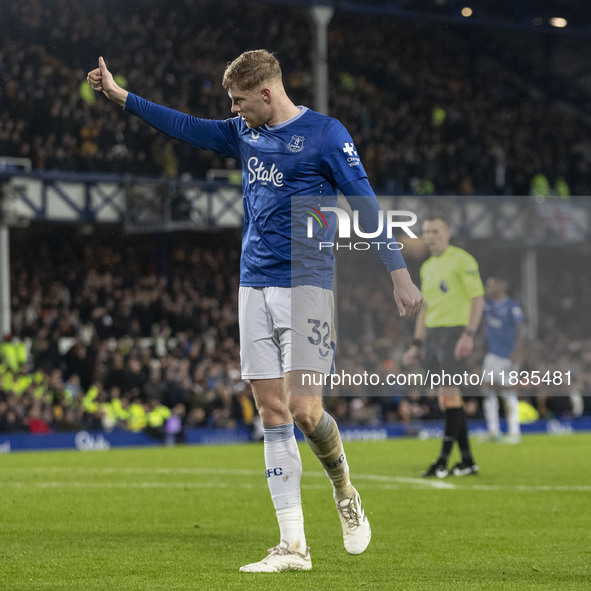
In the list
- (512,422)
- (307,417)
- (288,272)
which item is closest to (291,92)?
(512,422)

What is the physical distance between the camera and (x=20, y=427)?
64.6 ft

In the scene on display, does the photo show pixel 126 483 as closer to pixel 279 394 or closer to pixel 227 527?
pixel 227 527

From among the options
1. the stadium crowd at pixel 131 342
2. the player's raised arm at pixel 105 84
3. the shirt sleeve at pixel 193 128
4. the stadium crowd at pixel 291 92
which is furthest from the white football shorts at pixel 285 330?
the stadium crowd at pixel 291 92

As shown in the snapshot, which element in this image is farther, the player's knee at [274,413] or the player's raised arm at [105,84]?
the player's raised arm at [105,84]

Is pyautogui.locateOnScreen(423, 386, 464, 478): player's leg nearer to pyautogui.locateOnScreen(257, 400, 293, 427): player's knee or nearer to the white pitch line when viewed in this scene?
the white pitch line

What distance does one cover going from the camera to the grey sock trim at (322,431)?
566 centimetres

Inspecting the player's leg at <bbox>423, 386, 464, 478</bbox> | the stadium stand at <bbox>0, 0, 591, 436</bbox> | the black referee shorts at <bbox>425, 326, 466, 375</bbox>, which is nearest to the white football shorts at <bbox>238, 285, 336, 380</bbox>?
the black referee shorts at <bbox>425, 326, 466, 375</bbox>

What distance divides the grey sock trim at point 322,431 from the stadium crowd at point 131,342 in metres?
11.6

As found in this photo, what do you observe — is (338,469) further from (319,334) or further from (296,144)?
(296,144)

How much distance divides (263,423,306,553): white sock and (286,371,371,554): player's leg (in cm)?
10

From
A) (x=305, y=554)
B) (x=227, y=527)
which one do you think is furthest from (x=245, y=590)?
(x=227, y=527)

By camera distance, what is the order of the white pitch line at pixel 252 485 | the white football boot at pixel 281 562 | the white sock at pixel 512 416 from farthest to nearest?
the white sock at pixel 512 416
the white pitch line at pixel 252 485
the white football boot at pixel 281 562

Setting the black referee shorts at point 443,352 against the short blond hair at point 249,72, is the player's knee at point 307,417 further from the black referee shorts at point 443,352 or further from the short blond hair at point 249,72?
the short blond hair at point 249,72

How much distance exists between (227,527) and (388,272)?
8.05 ft
